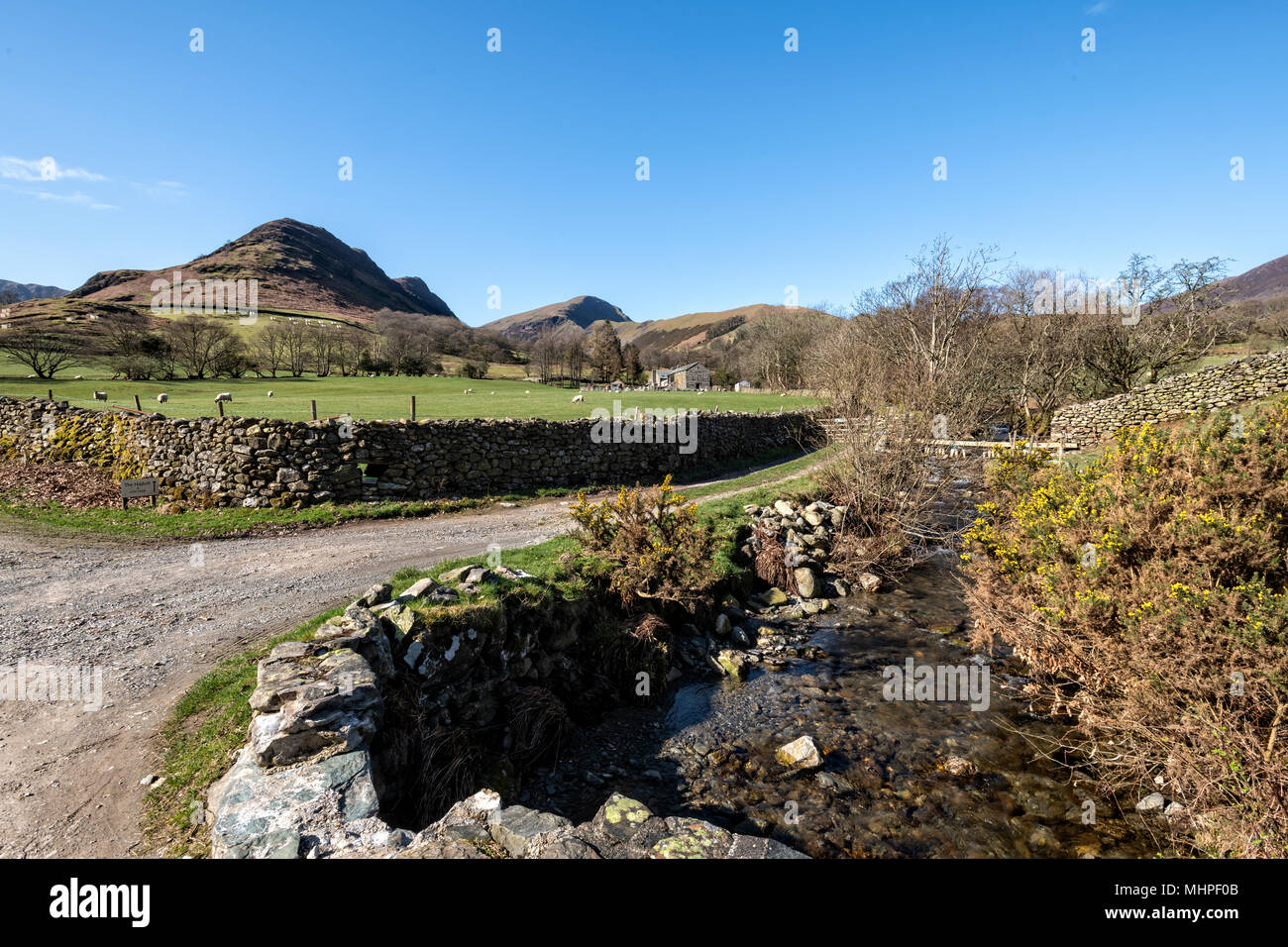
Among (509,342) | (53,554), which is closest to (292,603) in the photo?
(53,554)

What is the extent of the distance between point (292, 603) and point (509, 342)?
4246 inches

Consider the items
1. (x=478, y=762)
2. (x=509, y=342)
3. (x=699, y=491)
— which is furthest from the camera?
(x=509, y=342)

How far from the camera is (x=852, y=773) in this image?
6371 millimetres

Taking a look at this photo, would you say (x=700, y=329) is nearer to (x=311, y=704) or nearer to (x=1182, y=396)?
(x=1182, y=396)

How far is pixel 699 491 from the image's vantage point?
60.2 feet

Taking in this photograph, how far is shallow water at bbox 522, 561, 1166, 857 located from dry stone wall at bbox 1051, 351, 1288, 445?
1936 cm

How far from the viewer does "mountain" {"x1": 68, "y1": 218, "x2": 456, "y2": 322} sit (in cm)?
12700

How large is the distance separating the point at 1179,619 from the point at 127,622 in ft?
41.2

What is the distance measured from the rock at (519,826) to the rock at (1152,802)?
5.92 m

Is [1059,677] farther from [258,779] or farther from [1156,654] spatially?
[258,779]

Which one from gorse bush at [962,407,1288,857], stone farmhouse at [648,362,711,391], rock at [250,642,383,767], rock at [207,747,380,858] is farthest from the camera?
stone farmhouse at [648,362,711,391]

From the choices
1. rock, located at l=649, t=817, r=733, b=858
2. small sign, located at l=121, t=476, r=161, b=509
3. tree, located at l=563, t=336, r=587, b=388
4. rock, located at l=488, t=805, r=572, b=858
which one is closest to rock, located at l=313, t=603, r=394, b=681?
rock, located at l=488, t=805, r=572, b=858

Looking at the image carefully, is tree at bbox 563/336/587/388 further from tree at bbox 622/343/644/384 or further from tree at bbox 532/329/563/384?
tree at bbox 622/343/644/384

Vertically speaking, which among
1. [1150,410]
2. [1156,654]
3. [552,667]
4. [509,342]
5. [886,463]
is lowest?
[552,667]
